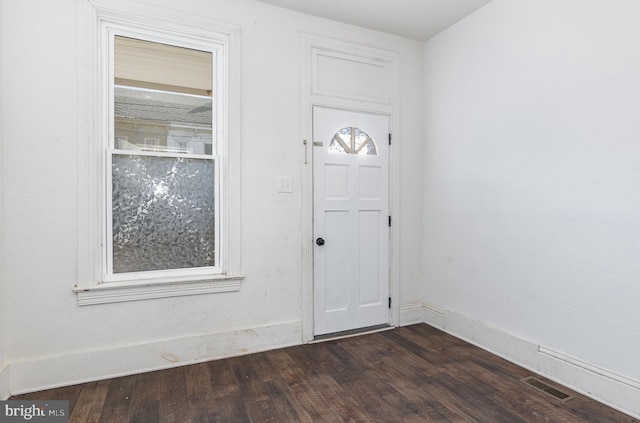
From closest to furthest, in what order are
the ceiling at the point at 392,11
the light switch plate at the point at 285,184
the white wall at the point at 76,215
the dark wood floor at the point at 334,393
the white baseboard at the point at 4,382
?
the dark wood floor at the point at 334,393 → the white baseboard at the point at 4,382 → the white wall at the point at 76,215 → the ceiling at the point at 392,11 → the light switch plate at the point at 285,184

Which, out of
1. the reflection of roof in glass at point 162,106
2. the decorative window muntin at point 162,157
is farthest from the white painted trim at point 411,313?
the reflection of roof in glass at point 162,106

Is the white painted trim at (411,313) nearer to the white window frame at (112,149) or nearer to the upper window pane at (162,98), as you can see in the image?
the white window frame at (112,149)

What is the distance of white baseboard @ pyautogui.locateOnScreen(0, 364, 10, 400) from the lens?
84.3 inches

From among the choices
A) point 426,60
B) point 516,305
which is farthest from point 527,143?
point 426,60

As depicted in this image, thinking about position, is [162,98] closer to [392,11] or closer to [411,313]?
[392,11]

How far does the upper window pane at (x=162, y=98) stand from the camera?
2582 millimetres

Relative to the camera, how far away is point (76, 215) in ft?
7.93

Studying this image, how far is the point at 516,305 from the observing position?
273 centimetres

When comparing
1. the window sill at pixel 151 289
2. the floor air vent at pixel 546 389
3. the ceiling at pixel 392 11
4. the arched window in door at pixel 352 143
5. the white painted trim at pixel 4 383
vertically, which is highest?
the ceiling at pixel 392 11

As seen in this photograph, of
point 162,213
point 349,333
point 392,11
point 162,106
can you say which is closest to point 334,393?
point 349,333

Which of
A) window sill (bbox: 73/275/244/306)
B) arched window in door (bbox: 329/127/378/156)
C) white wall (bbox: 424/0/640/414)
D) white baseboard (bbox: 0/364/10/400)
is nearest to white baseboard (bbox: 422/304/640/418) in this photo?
white wall (bbox: 424/0/640/414)

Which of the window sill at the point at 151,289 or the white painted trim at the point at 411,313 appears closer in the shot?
the window sill at the point at 151,289

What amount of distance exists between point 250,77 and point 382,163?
4.78 feet

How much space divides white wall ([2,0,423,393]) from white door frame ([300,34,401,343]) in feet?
0.21
